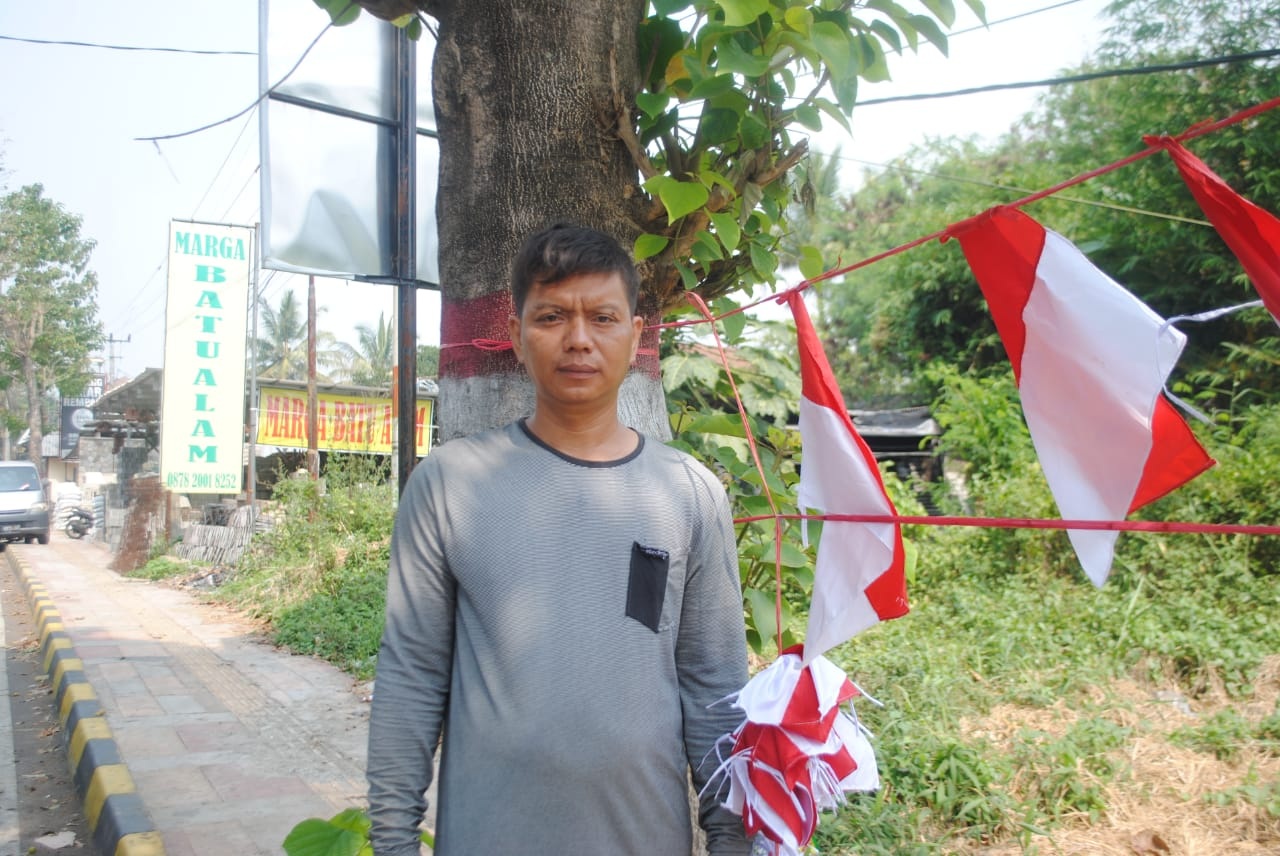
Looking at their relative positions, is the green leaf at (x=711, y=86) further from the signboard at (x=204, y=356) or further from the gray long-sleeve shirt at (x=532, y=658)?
the signboard at (x=204, y=356)

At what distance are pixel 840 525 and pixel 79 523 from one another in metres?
28.3

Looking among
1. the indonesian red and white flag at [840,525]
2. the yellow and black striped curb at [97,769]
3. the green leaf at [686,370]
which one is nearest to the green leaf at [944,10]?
the indonesian red and white flag at [840,525]

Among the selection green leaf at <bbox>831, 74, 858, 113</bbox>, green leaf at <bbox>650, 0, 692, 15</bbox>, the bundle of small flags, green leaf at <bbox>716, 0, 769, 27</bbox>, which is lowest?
the bundle of small flags

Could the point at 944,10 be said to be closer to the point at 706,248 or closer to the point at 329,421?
the point at 706,248

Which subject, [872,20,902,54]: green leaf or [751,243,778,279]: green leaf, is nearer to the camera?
[872,20,902,54]: green leaf

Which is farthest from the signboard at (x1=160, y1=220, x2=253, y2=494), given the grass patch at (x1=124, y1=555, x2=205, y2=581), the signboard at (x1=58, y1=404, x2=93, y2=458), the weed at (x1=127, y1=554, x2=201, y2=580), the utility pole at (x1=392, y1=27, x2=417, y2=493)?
the signboard at (x1=58, y1=404, x2=93, y2=458)

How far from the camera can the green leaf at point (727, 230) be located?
239 centimetres

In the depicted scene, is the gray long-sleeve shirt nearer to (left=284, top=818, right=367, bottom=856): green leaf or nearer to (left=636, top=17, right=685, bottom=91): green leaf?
(left=284, top=818, right=367, bottom=856): green leaf

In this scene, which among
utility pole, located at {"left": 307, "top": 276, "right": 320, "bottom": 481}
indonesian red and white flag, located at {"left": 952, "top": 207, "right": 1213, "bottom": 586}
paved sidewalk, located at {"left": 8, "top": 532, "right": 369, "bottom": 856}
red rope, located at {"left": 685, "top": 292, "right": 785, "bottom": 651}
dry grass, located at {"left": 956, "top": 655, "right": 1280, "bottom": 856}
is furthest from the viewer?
utility pole, located at {"left": 307, "top": 276, "right": 320, "bottom": 481}

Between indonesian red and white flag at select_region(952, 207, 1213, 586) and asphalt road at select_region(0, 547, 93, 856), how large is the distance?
14.3ft

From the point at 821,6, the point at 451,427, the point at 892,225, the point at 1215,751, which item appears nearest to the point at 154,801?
the point at 451,427

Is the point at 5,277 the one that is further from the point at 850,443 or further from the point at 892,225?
the point at 850,443

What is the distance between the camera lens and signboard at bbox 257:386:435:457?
21.2 m

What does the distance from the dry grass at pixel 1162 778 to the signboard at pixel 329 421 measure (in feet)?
58.3
